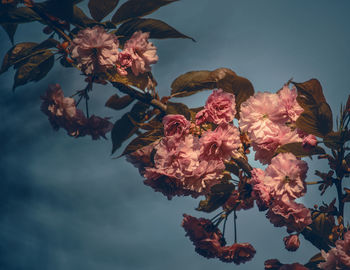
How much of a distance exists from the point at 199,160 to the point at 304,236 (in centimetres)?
27

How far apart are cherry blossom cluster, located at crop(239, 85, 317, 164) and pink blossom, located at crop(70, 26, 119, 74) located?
1.03ft

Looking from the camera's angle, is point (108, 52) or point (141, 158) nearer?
point (108, 52)

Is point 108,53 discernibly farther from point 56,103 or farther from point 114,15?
point 56,103

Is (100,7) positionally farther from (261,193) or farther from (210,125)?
(261,193)

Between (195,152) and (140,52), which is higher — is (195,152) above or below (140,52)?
below

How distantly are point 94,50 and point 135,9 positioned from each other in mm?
132

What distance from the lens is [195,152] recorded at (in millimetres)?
708

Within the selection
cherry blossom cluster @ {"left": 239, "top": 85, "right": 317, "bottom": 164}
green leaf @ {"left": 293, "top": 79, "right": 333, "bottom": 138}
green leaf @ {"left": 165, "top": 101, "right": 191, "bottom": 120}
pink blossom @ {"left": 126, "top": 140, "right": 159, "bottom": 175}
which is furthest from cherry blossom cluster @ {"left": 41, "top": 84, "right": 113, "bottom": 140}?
green leaf @ {"left": 293, "top": 79, "right": 333, "bottom": 138}

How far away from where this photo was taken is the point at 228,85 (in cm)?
75

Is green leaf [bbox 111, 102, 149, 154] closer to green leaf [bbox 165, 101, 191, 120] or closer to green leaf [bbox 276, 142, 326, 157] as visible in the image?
green leaf [bbox 165, 101, 191, 120]

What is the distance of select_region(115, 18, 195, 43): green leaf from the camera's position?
74 cm

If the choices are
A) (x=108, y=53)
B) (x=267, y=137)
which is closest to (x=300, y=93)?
(x=267, y=137)

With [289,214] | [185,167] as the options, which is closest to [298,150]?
[289,214]

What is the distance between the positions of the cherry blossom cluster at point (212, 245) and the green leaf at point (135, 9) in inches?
20.7
